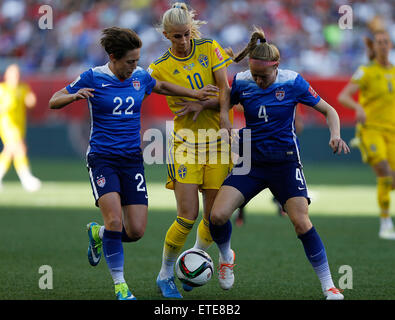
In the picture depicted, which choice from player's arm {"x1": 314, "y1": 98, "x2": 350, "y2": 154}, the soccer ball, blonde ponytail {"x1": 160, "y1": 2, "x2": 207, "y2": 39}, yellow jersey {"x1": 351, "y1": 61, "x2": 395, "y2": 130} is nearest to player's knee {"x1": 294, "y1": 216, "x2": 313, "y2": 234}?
player's arm {"x1": 314, "y1": 98, "x2": 350, "y2": 154}

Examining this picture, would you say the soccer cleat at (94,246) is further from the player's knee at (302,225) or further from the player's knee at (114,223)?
the player's knee at (302,225)

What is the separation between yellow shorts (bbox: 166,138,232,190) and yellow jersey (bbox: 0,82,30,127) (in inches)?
407

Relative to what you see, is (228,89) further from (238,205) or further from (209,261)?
(209,261)

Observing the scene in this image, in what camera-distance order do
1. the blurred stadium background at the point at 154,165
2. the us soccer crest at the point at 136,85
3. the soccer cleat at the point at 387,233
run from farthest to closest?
the soccer cleat at the point at 387,233, the blurred stadium background at the point at 154,165, the us soccer crest at the point at 136,85

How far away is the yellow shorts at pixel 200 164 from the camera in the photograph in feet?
22.5

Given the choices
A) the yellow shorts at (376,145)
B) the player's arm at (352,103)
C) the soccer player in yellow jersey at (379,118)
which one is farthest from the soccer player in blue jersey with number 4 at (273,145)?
the yellow shorts at (376,145)

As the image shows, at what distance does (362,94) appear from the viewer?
10633 millimetres

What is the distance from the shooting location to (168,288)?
21.9ft

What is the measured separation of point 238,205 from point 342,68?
15.6m

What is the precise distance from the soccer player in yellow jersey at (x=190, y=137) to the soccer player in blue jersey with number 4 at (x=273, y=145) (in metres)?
0.32

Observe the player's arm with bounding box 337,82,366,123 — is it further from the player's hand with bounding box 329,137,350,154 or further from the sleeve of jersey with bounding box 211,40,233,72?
the player's hand with bounding box 329,137,350,154

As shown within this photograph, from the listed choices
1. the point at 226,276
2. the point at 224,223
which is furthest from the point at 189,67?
the point at 226,276

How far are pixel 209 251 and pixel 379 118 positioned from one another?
10.3 feet
